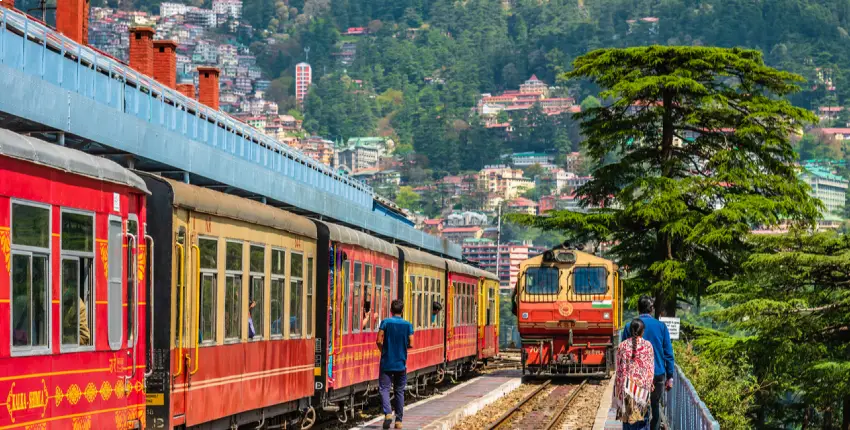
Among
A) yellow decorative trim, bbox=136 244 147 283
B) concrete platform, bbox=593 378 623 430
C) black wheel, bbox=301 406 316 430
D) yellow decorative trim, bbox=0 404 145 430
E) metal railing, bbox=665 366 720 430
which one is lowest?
concrete platform, bbox=593 378 623 430

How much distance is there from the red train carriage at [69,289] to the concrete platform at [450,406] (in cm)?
857

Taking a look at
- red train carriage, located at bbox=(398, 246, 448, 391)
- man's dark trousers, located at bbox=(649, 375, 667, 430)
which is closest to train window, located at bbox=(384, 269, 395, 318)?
red train carriage, located at bbox=(398, 246, 448, 391)

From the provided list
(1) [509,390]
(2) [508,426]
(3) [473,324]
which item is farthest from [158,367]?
(3) [473,324]

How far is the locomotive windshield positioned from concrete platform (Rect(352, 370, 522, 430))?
2258 millimetres

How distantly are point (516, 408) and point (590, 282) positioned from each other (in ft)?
32.1

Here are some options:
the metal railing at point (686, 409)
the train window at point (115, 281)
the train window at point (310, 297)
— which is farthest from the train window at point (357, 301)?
the train window at point (115, 281)

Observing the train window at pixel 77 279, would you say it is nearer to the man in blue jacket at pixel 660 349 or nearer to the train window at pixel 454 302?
the man in blue jacket at pixel 660 349

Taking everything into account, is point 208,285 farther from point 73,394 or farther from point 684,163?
point 684,163

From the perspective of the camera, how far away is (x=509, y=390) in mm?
32625

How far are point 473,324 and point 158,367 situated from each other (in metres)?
26.9

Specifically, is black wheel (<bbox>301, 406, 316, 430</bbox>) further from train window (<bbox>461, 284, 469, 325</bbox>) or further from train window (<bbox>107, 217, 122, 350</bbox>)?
train window (<bbox>461, 284, 469, 325</bbox>)

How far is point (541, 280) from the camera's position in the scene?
3631cm

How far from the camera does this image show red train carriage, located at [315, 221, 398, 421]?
19.3m

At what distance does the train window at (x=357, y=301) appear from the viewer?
21.3 m
